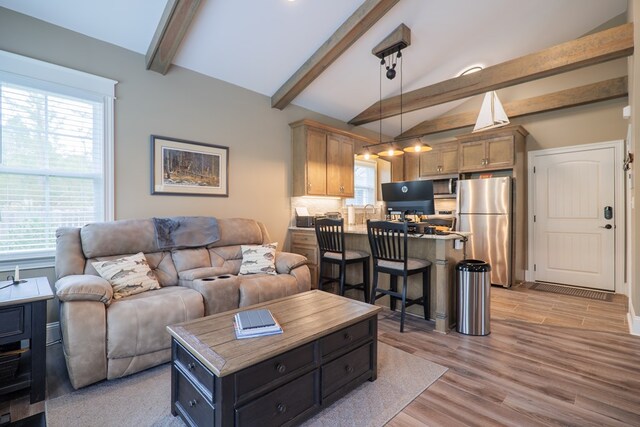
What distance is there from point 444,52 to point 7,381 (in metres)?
5.52

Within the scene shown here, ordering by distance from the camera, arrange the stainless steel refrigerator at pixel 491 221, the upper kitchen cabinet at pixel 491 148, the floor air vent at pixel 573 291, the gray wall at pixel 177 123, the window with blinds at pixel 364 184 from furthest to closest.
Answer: the window with blinds at pixel 364 184 < the upper kitchen cabinet at pixel 491 148 < the stainless steel refrigerator at pixel 491 221 < the floor air vent at pixel 573 291 < the gray wall at pixel 177 123

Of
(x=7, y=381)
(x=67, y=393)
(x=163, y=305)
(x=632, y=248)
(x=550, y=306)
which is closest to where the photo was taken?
(x=7, y=381)

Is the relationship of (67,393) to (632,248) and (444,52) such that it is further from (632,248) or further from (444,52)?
(444,52)

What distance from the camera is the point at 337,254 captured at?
11.8 feet

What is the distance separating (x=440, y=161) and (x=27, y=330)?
5817 millimetres

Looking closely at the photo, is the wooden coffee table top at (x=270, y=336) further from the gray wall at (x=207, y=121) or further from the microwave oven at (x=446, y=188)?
the microwave oven at (x=446, y=188)

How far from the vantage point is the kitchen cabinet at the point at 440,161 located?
18.1 ft

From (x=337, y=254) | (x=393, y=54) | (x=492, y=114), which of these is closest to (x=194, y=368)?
(x=337, y=254)

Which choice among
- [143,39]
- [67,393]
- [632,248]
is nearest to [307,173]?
[143,39]

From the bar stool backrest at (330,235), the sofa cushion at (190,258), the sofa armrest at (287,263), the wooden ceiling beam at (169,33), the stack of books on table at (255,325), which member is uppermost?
the wooden ceiling beam at (169,33)

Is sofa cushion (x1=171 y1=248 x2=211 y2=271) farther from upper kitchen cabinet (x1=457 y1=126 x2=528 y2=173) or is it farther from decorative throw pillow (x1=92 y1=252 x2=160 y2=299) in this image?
upper kitchen cabinet (x1=457 y1=126 x2=528 y2=173)

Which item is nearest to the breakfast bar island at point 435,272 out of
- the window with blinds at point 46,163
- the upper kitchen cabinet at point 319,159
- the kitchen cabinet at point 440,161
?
the upper kitchen cabinet at point 319,159

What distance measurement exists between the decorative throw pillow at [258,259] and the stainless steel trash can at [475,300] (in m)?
1.98

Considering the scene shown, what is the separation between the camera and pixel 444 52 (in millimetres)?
4312
